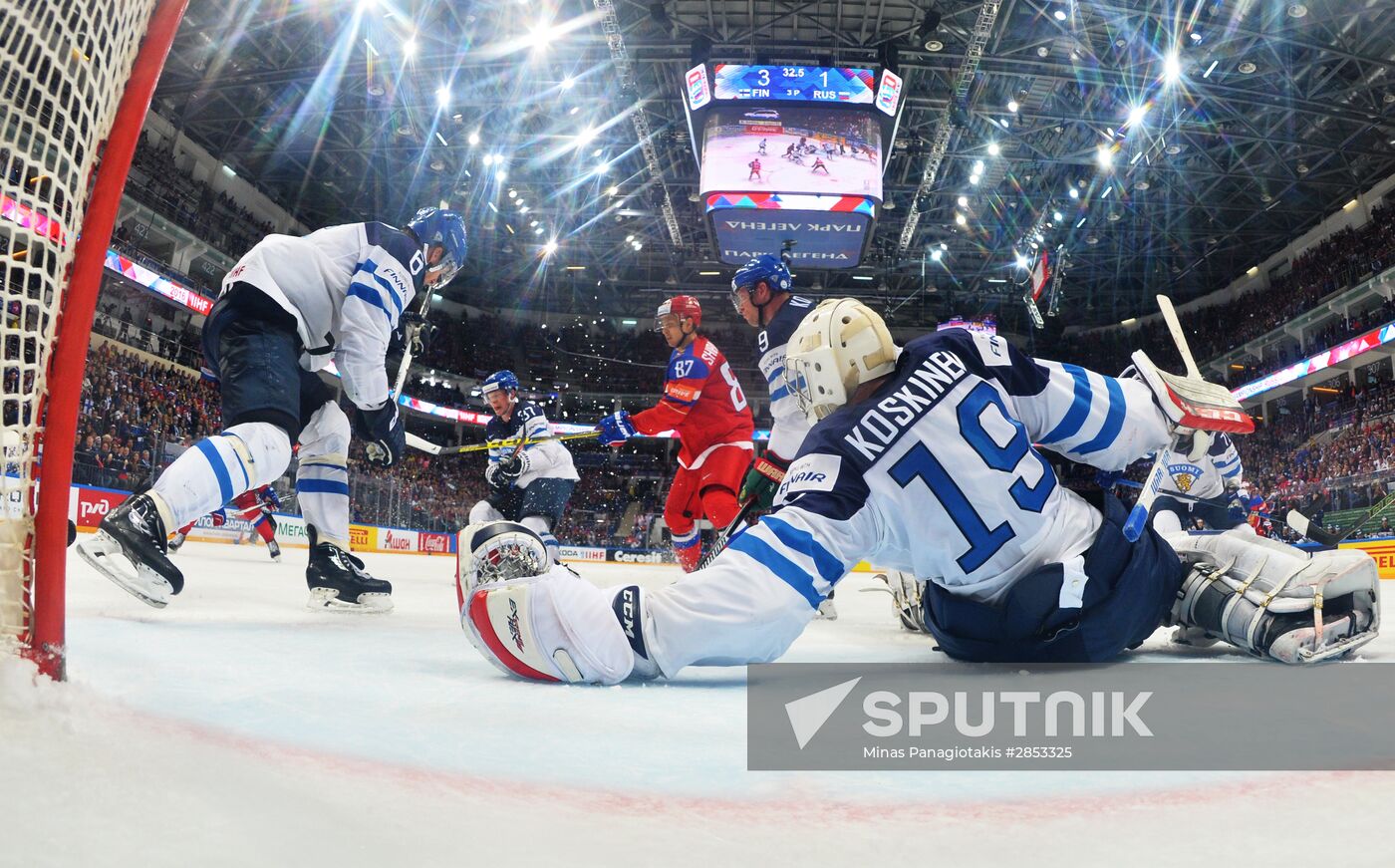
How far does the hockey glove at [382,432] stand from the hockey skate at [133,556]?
0.95 metres

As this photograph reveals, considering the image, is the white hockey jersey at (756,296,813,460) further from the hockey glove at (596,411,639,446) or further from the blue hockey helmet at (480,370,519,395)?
the blue hockey helmet at (480,370,519,395)

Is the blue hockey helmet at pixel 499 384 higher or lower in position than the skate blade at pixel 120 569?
higher

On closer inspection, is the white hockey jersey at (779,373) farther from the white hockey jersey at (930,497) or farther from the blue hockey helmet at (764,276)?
the white hockey jersey at (930,497)

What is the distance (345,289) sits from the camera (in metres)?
3.13

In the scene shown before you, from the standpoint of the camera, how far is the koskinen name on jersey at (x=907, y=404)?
71.2 inches

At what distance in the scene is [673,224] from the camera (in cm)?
2250

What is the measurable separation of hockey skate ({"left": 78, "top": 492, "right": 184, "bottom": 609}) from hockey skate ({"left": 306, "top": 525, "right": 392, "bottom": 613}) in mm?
1006

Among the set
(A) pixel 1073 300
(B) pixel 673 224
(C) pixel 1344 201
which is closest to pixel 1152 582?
(B) pixel 673 224

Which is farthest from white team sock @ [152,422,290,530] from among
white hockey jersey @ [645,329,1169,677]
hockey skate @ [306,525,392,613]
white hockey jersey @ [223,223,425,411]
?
white hockey jersey @ [645,329,1169,677]

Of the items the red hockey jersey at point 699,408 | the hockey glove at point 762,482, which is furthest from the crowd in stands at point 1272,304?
the hockey glove at point 762,482

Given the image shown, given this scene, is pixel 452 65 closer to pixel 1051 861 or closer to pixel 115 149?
pixel 115 149

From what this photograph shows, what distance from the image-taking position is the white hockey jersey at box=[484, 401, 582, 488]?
6.38m

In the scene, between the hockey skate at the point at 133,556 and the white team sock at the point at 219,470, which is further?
the white team sock at the point at 219,470

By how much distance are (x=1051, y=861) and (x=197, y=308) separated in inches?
822
